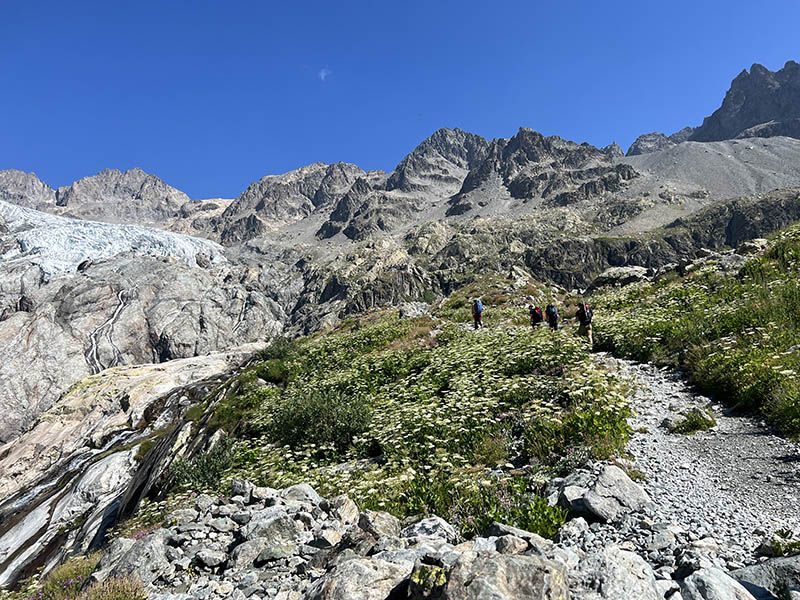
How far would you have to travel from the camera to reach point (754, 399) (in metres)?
8.54

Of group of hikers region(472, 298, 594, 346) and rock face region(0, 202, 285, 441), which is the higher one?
rock face region(0, 202, 285, 441)

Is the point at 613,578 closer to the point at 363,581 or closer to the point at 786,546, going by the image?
the point at 786,546

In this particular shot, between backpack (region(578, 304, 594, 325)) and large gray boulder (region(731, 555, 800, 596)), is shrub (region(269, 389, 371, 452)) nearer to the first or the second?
large gray boulder (region(731, 555, 800, 596))

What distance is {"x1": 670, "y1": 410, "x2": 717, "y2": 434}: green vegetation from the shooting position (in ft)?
27.1

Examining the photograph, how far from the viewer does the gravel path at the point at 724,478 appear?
197 inches

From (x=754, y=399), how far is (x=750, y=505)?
4.10 metres

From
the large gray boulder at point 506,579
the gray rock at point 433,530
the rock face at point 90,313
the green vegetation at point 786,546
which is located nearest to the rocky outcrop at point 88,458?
the gray rock at point 433,530

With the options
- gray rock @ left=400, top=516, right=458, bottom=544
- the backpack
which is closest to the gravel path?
gray rock @ left=400, top=516, right=458, bottom=544

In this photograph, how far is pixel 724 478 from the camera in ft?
20.7

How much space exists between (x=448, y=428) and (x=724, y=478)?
485 cm

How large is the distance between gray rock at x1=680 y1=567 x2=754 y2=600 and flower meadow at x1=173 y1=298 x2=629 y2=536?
1874 millimetres

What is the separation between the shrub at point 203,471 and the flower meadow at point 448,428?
375 mm

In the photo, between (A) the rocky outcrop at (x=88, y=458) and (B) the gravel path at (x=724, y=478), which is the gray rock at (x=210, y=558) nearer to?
(B) the gravel path at (x=724, y=478)

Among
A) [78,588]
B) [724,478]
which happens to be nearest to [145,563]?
[78,588]
